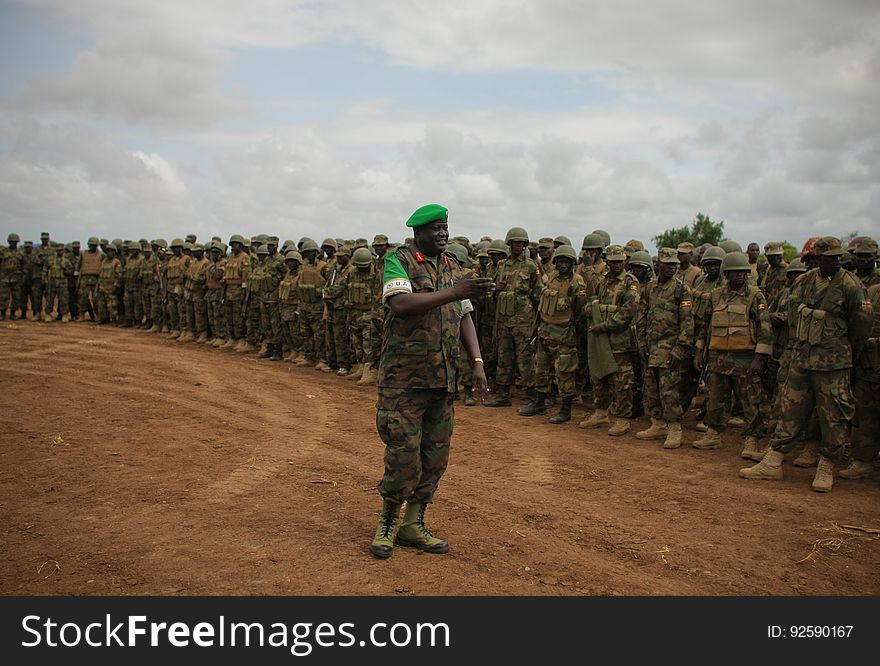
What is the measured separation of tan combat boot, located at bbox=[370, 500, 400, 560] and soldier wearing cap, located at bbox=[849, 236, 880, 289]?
6170 millimetres

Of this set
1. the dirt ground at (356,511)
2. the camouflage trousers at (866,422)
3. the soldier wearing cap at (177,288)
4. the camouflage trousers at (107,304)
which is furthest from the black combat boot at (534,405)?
the camouflage trousers at (107,304)

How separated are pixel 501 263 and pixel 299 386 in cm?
419

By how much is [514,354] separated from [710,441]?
349 centimetres

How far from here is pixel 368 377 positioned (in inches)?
523

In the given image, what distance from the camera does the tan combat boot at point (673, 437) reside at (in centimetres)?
882

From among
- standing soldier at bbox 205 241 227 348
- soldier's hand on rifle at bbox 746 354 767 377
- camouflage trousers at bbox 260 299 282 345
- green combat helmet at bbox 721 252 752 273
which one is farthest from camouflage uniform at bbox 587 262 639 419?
standing soldier at bbox 205 241 227 348

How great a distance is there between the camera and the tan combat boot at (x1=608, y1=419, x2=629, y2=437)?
9531 mm

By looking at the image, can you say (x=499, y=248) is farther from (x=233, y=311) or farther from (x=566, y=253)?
(x=233, y=311)

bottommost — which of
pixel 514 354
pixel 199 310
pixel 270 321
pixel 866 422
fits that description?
pixel 866 422

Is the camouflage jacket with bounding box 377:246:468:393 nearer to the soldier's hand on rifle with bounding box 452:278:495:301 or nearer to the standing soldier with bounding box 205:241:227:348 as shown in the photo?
the soldier's hand on rifle with bounding box 452:278:495:301

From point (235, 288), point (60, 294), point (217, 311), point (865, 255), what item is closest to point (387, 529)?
point (865, 255)

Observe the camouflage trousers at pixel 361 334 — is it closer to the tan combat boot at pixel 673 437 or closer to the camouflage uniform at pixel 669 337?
the camouflage uniform at pixel 669 337

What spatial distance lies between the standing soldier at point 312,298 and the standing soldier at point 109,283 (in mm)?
8270
